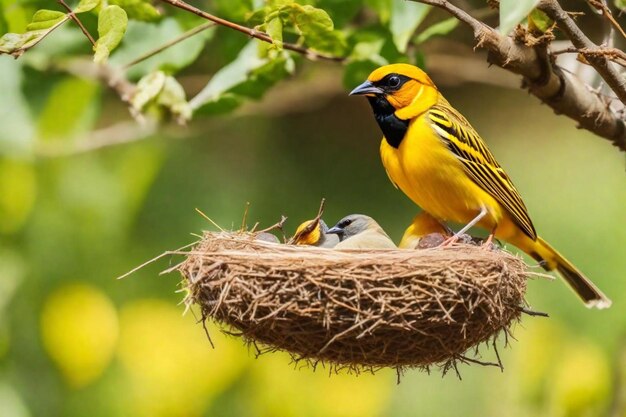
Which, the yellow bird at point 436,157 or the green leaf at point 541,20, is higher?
the green leaf at point 541,20

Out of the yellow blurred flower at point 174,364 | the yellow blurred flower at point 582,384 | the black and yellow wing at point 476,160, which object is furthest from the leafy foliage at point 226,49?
the yellow blurred flower at point 582,384

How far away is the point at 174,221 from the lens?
6645mm

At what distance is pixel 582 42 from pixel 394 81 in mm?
949

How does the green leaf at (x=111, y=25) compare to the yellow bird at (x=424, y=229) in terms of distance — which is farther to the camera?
the yellow bird at (x=424, y=229)

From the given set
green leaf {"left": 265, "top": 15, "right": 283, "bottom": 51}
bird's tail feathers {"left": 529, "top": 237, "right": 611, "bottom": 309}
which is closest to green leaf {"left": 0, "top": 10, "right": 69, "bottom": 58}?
green leaf {"left": 265, "top": 15, "right": 283, "bottom": 51}

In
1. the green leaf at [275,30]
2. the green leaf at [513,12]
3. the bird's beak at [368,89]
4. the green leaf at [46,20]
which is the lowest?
the bird's beak at [368,89]

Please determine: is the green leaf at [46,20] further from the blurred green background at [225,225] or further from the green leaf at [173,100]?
the blurred green background at [225,225]

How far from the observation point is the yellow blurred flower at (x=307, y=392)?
545 cm

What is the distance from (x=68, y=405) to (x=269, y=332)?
249cm

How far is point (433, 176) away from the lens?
4449 millimetres

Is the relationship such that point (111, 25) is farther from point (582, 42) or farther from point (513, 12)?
point (582, 42)

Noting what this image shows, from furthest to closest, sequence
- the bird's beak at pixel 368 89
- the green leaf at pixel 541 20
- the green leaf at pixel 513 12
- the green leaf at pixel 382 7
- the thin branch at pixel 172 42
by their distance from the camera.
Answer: the green leaf at pixel 382 7 < the thin branch at pixel 172 42 < the bird's beak at pixel 368 89 < the green leaf at pixel 541 20 < the green leaf at pixel 513 12

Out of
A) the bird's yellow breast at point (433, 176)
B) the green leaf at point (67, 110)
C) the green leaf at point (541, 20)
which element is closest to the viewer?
the green leaf at point (541, 20)

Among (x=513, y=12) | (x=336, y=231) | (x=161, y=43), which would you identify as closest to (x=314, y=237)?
(x=336, y=231)
